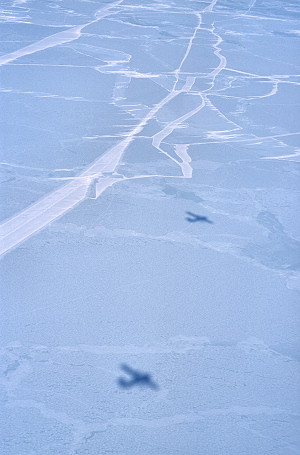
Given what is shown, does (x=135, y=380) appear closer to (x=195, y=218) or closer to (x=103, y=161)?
(x=195, y=218)

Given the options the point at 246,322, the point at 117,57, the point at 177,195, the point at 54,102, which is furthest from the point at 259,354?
the point at 117,57

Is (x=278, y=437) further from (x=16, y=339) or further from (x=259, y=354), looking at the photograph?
(x=16, y=339)

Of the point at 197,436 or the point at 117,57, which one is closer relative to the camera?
the point at 197,436

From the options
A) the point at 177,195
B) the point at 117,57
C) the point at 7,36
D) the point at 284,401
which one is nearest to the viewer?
the point at 284,401

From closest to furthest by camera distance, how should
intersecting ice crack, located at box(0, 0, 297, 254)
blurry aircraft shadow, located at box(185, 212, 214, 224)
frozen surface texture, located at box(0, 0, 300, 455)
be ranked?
frozen surface texture, located at box(0, 0, 300, 455), intersecting ice crack, located at box(0, 0, 297, 254), blurry aircraft shadow, located at box(185, 212, 214, 224)

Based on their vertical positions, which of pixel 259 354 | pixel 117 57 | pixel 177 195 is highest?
pixel 117 57

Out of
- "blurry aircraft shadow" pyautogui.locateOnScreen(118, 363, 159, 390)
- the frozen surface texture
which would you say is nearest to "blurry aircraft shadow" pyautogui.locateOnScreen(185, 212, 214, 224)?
the frozen surface texture

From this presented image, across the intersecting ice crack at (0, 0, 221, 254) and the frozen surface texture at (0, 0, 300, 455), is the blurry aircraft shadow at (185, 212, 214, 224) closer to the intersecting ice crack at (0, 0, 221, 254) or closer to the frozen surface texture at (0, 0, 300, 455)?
the frozen surface texture at (0, 0, 300, 455)
